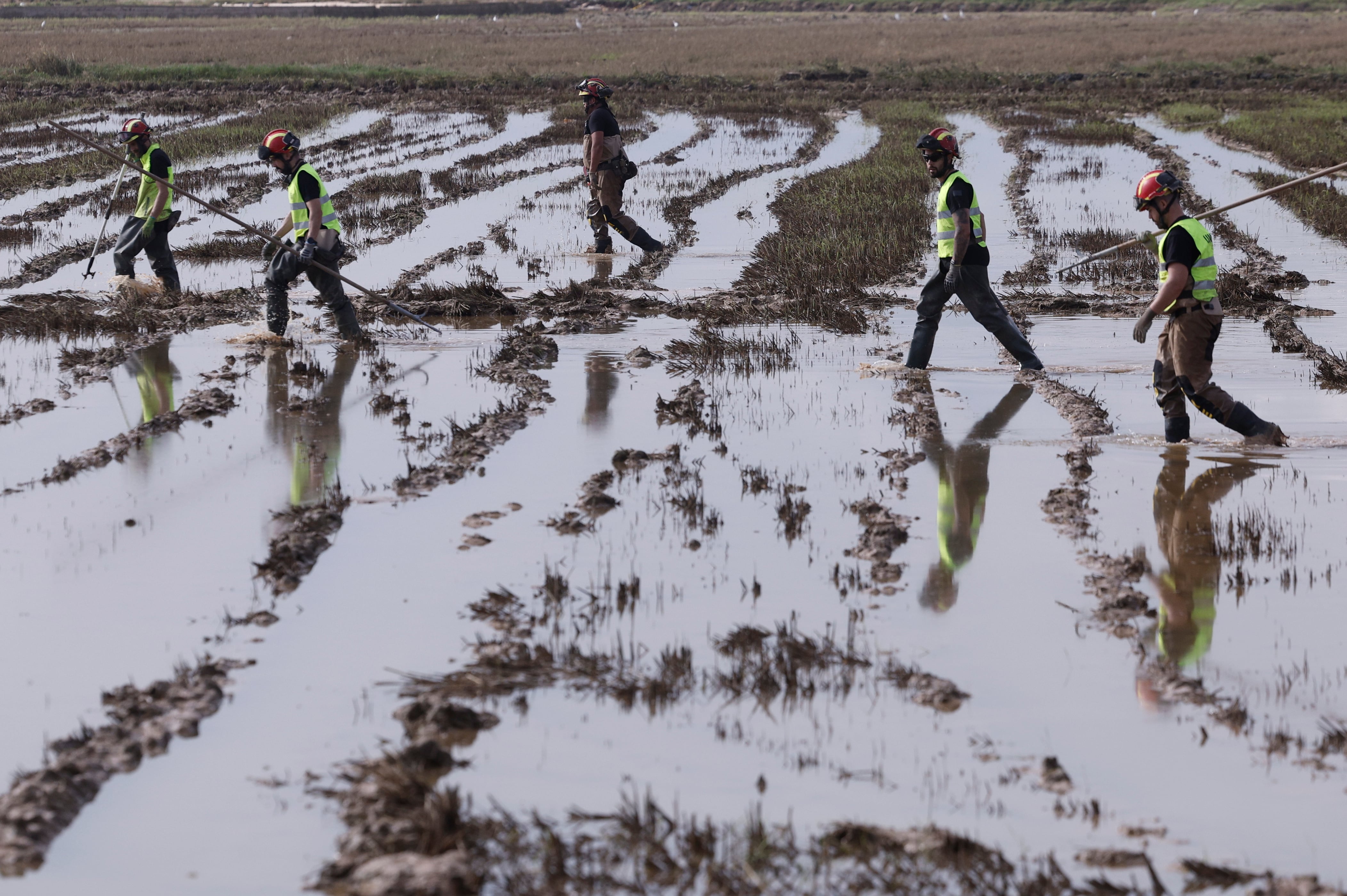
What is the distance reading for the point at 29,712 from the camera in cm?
425

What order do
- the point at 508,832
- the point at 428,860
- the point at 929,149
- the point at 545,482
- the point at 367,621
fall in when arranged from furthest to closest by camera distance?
the point at 929,149 < the point at 545,482 < the point at 367,621 < the point at 508,832 < the point at 428,860

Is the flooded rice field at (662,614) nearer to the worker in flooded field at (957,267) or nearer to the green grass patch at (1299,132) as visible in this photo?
the worker in flooded field at (957,267)

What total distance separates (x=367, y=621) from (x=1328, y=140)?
20612 millimetres

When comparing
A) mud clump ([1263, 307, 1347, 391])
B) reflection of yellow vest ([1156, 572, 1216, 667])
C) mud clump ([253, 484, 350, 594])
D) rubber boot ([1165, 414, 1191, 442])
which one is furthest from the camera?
mud clump ([1263, 307, 1347, 391])

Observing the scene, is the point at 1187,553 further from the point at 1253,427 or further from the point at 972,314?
the point at 972,314

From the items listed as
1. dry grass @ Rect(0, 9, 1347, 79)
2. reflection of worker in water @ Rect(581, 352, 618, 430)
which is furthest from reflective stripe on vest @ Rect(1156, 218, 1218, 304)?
dry grass @ Rect(0, 9, 1347, 79)

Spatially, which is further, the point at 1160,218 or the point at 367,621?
the point at 1160,218

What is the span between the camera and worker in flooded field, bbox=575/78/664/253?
43.6 ft

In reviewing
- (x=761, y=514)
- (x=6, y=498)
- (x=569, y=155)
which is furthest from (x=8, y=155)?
(x=761, y=514)

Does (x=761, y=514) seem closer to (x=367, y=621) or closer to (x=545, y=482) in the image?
(x=545, y=482)

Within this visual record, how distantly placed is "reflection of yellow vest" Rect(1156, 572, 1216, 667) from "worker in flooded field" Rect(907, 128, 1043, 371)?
339 centimetres

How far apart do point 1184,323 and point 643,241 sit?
7.26 metres

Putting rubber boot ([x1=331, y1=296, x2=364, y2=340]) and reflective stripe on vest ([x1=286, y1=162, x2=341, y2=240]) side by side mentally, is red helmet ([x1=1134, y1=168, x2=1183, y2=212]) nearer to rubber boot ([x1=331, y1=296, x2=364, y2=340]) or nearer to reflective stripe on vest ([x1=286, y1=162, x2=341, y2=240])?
reflective stripe on vest ([x1=286, y1=162, x2=341, y2=240])

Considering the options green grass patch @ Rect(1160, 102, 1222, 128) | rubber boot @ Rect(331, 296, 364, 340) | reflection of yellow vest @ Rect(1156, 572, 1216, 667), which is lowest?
reflection of yellow vest @ Rect(1156, 572, 1216, 667)
